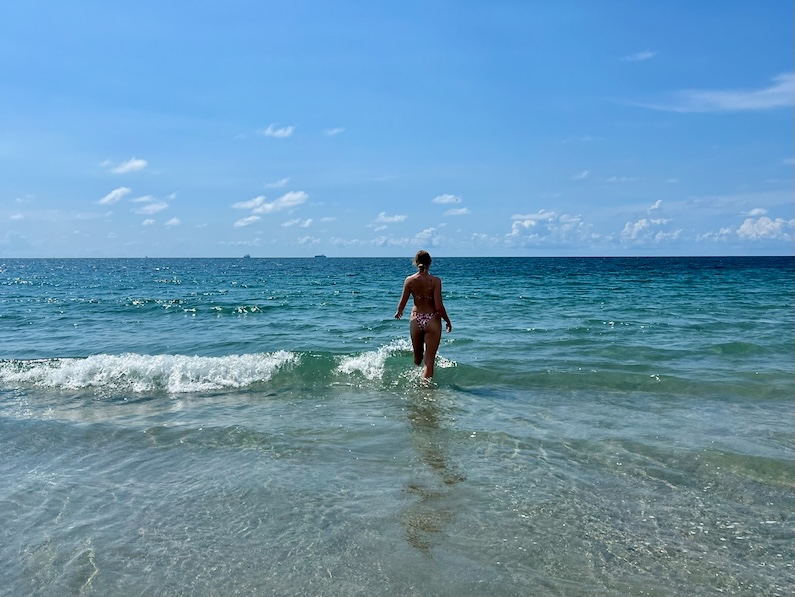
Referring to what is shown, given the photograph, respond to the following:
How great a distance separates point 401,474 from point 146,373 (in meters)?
6.21

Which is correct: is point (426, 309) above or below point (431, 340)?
above

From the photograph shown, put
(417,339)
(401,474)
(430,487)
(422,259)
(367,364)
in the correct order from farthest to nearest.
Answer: (367,364)
(417,339)
(422,259)
(401,474)
(430,487)

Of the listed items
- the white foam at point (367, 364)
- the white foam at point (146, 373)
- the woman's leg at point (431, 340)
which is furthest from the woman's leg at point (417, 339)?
the white foam at point (146, 373)

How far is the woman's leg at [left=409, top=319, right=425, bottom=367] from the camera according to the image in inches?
379

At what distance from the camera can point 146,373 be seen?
9.71 metres

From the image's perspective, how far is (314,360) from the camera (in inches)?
421

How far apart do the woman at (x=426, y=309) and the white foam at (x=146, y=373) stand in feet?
8.29

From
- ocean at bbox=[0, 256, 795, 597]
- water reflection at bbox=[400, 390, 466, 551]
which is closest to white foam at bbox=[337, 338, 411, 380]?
ocean at bbox=[0, 256, 795, 597]

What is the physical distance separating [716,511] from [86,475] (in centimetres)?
527

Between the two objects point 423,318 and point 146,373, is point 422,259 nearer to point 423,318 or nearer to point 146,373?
point 423,318

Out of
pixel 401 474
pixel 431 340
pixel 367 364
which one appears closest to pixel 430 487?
pixel 401 474

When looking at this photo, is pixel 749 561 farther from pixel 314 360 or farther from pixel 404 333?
pixel 404 333

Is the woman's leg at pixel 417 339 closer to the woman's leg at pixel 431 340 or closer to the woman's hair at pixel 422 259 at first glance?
the woman's leg at pixel 431 340

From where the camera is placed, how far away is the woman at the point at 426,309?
Answer: 30.5ft
